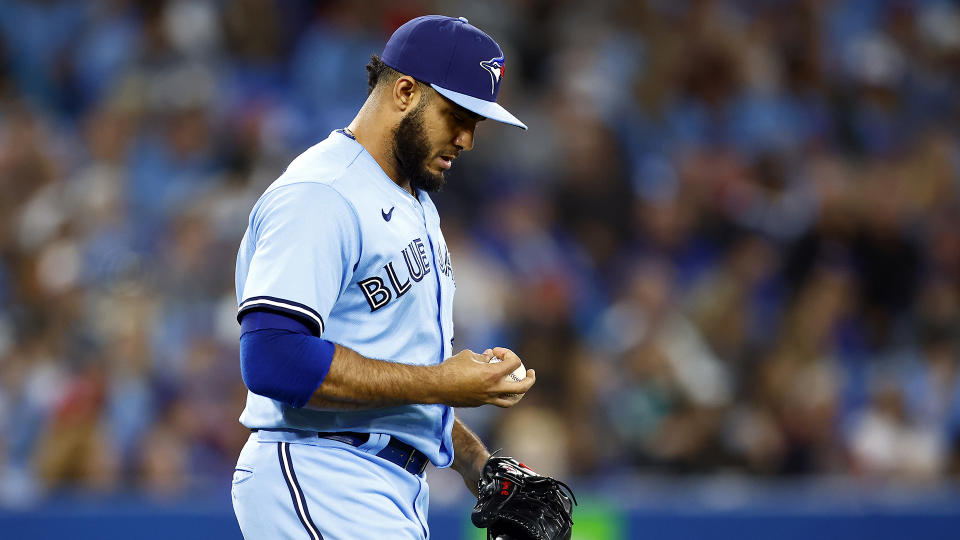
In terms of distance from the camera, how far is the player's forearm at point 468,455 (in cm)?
360

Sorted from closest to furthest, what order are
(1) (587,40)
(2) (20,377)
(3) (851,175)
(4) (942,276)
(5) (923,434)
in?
(2) (20,377) → (5) (923,434) → (4) (942,276) → (3) (851,175) → (1) (587,40)

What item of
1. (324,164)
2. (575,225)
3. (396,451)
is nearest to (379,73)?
(324,164)

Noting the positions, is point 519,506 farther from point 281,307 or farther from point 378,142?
point 378,142

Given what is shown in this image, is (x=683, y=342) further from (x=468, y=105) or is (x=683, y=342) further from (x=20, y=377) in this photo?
(x=468, y=105)

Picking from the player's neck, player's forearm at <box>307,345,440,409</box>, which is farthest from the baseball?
the player's neck

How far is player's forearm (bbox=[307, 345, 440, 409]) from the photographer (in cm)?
291

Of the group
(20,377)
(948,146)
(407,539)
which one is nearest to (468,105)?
(407,539)

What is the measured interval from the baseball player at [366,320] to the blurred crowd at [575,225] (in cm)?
395

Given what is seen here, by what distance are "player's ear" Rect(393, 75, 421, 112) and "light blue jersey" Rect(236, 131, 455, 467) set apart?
166mm

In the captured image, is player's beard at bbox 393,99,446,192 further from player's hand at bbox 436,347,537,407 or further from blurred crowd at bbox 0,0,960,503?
blurred crowd at bbox 0,0,960,503

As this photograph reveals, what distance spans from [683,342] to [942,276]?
6.86 ft

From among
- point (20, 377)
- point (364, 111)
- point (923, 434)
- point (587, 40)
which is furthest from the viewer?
point (587, 40)

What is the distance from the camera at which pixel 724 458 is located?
24.3 ft

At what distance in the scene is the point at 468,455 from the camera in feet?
11.9
